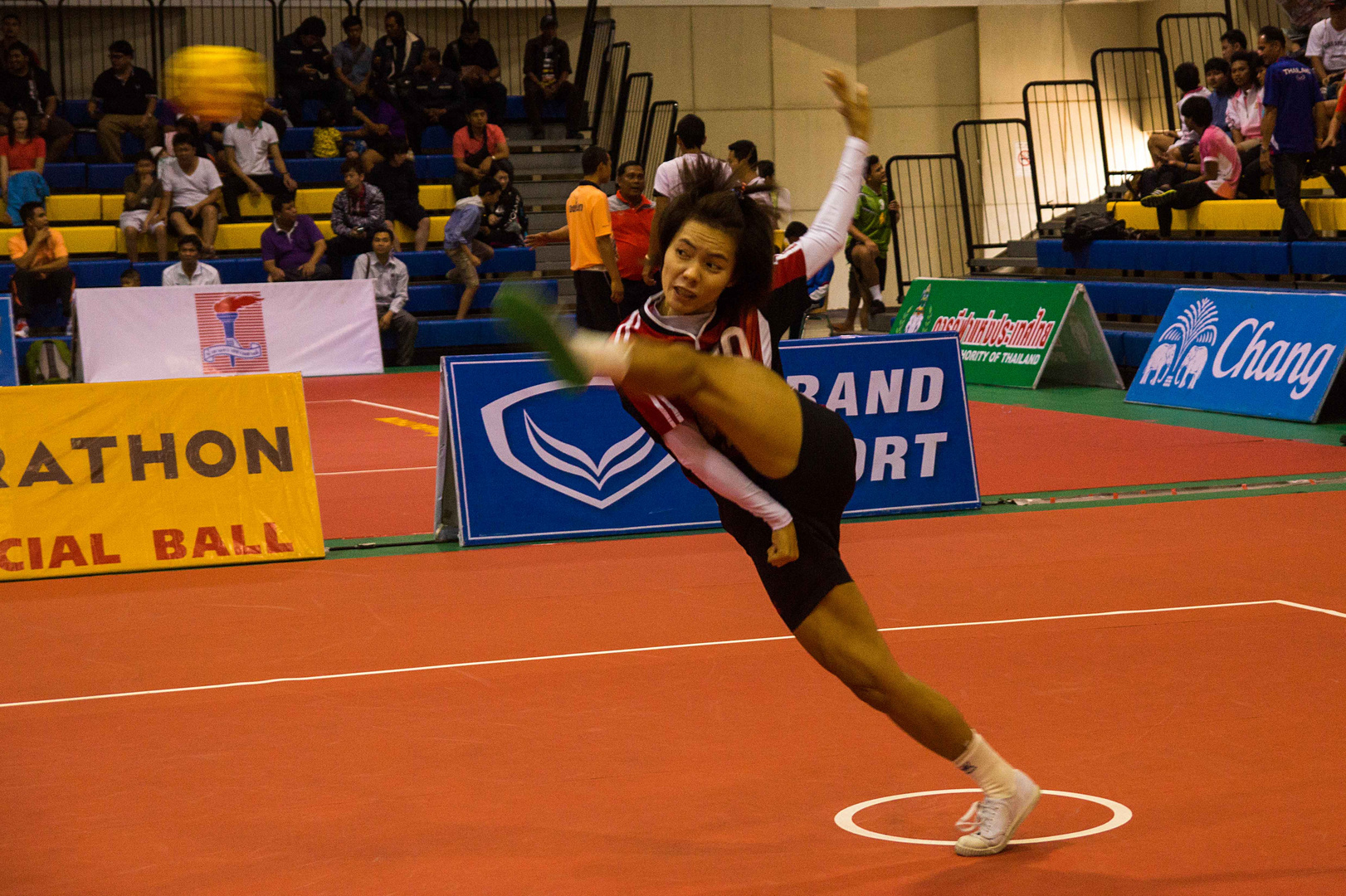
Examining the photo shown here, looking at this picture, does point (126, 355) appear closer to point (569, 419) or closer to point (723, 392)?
point (569, 419)

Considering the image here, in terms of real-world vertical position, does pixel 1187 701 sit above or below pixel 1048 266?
below

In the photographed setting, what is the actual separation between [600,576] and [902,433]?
8.14ft

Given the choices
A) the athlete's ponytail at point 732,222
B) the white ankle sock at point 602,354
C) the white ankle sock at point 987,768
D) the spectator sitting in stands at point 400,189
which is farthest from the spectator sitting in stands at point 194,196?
the white ankle sock at point 602,354

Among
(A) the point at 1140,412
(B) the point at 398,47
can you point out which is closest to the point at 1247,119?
(A) the point at 1140,412

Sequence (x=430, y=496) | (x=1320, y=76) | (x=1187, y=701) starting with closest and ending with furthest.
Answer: (x=1187, y=701) → (x=430, y=496) → (x=1320, y=76)

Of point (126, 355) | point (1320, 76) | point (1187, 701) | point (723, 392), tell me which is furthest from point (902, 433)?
point (126, 355)

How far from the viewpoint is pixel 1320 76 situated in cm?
1720

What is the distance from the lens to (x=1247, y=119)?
17.4 meters

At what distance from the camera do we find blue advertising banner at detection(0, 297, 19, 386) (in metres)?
17.4

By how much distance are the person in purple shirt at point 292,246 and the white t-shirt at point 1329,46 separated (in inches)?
488

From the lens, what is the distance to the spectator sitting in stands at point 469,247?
798 inches

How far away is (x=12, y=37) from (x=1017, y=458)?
641 inches

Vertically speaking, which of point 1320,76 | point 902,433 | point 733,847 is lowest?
point 733,847

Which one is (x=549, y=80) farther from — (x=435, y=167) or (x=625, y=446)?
(x=625, y=446)
